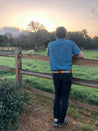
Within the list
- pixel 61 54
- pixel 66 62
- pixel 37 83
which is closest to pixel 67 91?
pixel 66 62

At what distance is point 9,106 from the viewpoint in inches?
115

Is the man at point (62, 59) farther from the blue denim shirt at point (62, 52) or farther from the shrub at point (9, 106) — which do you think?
the shrub at point (9, 106)

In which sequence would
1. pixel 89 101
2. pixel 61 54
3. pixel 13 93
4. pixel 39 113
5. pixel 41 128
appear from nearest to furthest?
pixel 61 54, pixel 41 128, pixel 13 93, pixel 39 113, pixel 89 101

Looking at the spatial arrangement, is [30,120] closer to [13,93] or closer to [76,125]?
[13,93]

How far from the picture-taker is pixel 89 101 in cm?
453

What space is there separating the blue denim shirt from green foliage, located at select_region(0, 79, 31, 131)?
45.7 inches

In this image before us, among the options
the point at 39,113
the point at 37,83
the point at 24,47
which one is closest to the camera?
the point at 39,113

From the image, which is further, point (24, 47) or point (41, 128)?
point (24, 47)

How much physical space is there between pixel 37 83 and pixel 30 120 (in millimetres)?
2786

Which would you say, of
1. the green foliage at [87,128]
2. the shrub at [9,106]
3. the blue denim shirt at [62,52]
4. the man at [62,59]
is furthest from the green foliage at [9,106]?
the green foliage at [87,128]

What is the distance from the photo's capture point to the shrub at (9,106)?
2744 millimetres

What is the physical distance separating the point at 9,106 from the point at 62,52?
1617 mm

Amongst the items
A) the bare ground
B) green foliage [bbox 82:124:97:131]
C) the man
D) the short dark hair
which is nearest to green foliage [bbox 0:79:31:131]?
the bare ground

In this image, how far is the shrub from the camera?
274 centimetres
